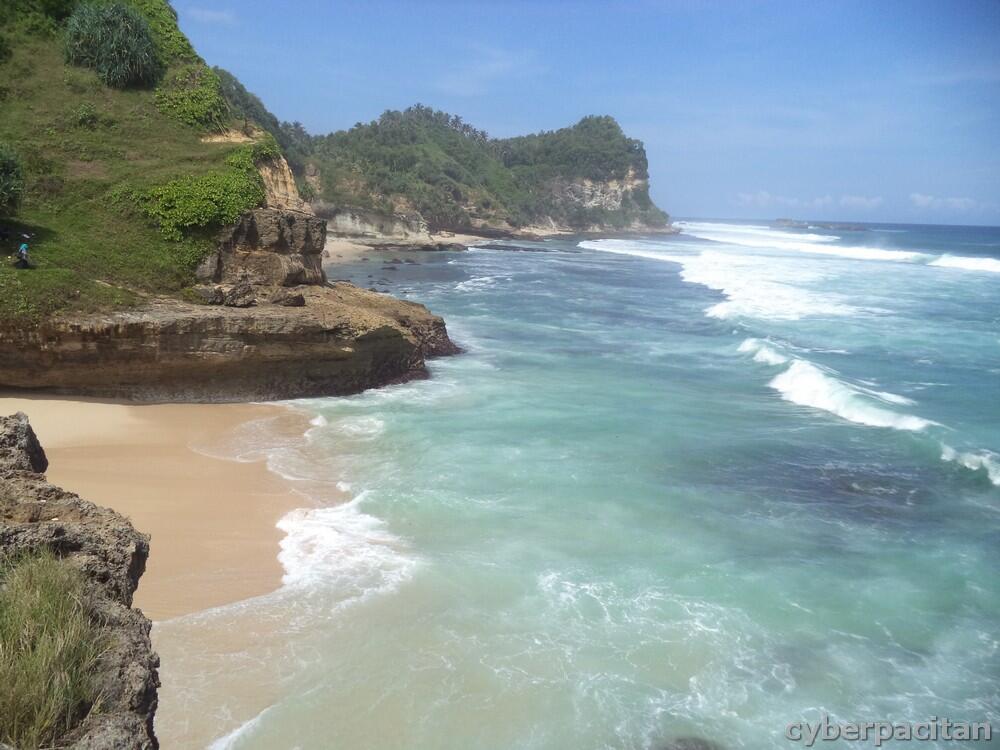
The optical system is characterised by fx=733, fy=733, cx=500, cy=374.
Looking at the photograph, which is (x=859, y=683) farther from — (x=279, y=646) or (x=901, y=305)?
(x=901, y=305)

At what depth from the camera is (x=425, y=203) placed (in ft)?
278

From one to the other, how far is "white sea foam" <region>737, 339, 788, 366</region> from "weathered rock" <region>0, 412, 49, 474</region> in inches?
827

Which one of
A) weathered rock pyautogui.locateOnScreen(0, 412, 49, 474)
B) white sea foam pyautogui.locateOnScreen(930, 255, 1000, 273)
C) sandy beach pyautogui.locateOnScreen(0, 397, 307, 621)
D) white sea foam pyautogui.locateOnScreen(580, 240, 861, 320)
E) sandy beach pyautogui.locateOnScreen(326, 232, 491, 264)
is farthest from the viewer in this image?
white sea foam pyautogui.locateOnScreen(930, 255, 1000, 273)

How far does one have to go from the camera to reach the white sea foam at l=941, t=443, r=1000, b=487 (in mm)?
14284

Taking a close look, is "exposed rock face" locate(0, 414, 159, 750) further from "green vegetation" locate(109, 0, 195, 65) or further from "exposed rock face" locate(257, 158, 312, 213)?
"green vegetation" locate(109, 0, 195, 65)

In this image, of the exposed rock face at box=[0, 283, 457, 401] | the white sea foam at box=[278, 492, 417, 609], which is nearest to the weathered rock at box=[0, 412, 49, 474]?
the white sea foam at box=[278, 492, 417, 609]

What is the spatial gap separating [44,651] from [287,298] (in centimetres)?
1484

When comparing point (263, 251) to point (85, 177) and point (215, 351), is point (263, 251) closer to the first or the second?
point (215, 351)

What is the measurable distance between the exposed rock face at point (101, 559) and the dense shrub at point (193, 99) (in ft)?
62.7

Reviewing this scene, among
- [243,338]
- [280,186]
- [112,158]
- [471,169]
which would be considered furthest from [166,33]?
[471,169]

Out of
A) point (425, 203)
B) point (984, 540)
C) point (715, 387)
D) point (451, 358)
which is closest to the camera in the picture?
point (984, 540)

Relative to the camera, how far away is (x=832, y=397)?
62.4 feet

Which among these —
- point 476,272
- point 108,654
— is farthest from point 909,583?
point 476,272

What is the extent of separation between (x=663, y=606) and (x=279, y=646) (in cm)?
468
